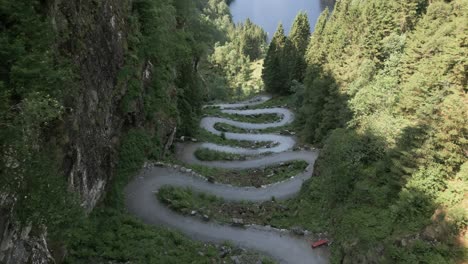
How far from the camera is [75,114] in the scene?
1352 centimetres

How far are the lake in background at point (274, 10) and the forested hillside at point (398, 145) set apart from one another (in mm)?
93053

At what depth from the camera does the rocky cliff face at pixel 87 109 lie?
10.5 m

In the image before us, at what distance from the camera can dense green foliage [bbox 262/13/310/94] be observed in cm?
A: 7081

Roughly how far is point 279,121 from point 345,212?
35837 millimetres

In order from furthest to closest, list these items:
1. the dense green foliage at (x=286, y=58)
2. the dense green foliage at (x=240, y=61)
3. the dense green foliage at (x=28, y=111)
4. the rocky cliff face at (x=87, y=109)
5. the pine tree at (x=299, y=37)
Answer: the dense green foliage at (x=240, y=61)
the pine tree at (x=299, y=37)
the dense green foliage at (x=286, y=58)
the rocky cliff face at (x=87, y=109)
the dense green foliage at (x=28, y=111)

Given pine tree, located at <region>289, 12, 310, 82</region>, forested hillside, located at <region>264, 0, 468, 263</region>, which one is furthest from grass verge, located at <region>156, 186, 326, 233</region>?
pine tree, located at <region>289, 12, 310, 82</region>

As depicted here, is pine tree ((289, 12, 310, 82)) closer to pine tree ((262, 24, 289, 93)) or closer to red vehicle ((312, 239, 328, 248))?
pine tree ((262, 24, 289, 93))

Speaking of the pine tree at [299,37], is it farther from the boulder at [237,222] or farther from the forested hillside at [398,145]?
the boulder at [237,222]

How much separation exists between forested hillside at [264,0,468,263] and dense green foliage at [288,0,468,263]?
48 millimetres

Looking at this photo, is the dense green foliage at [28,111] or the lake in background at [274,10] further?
the lake in background at [274,10]

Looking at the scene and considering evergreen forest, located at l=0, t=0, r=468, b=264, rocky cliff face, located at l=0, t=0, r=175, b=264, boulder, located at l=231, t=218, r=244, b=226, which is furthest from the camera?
boulder, located at l=231, t=218, r=244, b=226

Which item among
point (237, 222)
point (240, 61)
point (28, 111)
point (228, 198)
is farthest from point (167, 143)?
point (240, 61)

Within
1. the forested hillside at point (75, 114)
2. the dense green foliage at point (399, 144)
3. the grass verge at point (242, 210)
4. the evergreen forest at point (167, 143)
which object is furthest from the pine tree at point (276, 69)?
the grass verge at point (242, 210)

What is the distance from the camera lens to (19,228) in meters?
9.89
